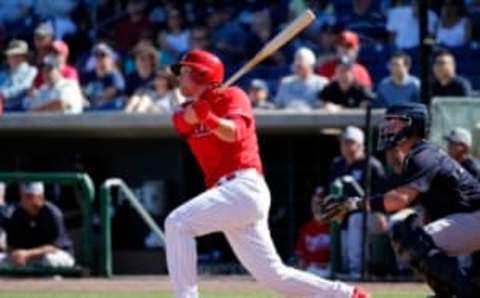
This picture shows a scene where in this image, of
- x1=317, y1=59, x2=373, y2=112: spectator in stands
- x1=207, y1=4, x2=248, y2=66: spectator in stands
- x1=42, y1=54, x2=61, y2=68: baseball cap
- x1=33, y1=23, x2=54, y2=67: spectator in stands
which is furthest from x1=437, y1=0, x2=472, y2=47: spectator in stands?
x1=33, y1=23, x2=54, y2=67: spectator in stands

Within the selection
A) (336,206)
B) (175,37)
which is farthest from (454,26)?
(336,206)

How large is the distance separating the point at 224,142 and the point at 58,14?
9.95m

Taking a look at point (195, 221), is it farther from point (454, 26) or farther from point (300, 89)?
point (454, 26)

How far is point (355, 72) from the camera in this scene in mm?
14414

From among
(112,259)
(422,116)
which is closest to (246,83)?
(112,259)

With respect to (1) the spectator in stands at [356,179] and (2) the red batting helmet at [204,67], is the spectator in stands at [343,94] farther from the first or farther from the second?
(2) the red batting helmet at [204,67]

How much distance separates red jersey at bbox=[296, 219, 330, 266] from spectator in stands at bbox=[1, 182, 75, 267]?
215cm

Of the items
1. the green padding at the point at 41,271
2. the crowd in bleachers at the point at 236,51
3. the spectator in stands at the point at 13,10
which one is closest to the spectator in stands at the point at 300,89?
the crowd in bleachers at the point at 236,51

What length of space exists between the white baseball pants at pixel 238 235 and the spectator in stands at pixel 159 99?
21.0ft

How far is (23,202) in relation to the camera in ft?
45.1

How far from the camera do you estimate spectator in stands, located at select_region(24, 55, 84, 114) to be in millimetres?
15008

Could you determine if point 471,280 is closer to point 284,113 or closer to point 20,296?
point 20,296

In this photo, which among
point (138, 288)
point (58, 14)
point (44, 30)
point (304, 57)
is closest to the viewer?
point (138, 288)

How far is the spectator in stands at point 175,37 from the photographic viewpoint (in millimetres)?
16375
